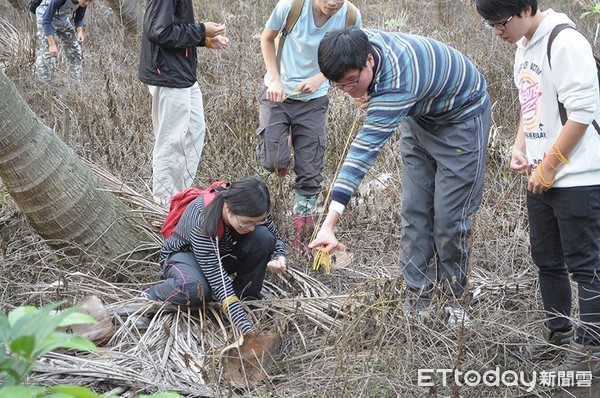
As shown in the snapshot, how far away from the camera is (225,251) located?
3.69m

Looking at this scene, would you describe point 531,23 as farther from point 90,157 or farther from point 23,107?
point 90,157

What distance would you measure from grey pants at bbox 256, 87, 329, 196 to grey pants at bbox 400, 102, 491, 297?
93 cm

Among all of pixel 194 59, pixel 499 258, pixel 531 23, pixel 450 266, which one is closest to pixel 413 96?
pixel 531 23

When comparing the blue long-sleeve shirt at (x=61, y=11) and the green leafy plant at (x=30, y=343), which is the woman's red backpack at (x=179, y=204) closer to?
the green leafy plant at (x=30, y=343)

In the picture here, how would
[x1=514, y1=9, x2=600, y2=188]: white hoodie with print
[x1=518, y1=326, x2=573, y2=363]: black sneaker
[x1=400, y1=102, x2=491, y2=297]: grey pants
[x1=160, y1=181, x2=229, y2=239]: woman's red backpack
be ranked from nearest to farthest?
[x1=514, y1=9, x2=600, y2=188]: white hoodie with print → [x1=518, y1=326, x2=573, y2=363]: black sneaker → [x1=400, y1=102, x2=491, y2=297]: grey pants → [x1=160, y1=181, x2=229, y2=239]: woman's red backpack

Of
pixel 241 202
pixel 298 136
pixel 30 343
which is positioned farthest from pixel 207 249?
pixel 30 343

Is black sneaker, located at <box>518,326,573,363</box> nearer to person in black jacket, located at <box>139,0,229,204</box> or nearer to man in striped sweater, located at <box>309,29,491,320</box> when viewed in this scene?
man in striped sweater, located at <box>309,29,491,320</box>

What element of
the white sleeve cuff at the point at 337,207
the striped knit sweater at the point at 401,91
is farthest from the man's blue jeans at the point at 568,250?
the white sleeve cuff at the point at 337,207

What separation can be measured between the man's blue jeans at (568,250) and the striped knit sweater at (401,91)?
0.54 meters

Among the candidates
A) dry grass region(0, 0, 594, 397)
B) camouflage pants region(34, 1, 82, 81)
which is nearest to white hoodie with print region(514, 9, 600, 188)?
dry grass region(0, 0, 594, 397)

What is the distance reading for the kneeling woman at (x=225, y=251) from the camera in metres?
3.43

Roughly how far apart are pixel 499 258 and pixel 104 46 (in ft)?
17.9

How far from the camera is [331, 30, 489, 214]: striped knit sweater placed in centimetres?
302

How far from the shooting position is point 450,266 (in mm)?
3633
